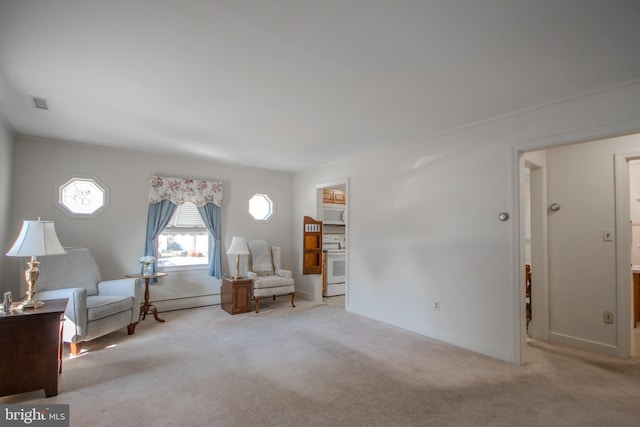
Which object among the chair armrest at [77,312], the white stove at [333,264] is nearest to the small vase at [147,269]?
the chair armrest at [77,312]

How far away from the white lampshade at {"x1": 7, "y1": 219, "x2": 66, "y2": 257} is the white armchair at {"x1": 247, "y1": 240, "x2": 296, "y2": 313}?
2692 millimetres

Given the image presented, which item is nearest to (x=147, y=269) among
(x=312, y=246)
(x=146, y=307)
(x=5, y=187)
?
(x=146, y=307)

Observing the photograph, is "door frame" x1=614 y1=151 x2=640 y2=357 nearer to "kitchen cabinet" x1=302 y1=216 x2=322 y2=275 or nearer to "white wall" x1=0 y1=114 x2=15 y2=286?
"kitchen cabinet" x1=302 y1=216 x2=322 y2=275

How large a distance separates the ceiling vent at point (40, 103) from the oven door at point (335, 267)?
446cm

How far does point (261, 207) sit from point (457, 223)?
12.2 ft

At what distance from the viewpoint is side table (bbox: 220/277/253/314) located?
471 centimetres

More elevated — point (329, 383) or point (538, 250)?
point (538, 250)

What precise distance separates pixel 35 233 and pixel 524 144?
4373 millimetres

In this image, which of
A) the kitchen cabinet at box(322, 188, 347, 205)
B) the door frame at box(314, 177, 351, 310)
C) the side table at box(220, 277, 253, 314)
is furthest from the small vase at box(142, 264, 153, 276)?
the kitchen cabinet at box(322, 188, 347, 205)

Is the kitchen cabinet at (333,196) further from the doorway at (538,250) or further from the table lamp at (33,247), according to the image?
the table lamp at (33,247)

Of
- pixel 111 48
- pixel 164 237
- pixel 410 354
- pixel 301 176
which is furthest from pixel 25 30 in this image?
pixel 301 176

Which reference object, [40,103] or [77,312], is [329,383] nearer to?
[77,312]

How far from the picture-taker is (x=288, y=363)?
2953mm

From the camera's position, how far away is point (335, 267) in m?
6.16
